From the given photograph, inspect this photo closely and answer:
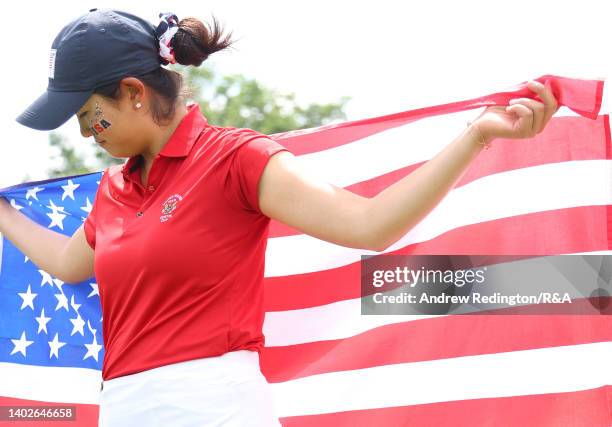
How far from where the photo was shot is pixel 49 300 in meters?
3.94

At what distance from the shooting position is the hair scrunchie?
2.63 meters

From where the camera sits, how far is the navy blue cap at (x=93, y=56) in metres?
2.54

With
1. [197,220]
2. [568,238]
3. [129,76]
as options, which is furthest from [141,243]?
[568,238]

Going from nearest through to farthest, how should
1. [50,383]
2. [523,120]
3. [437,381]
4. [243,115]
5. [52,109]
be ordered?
[523,120] < [52,109] < [437,381] < [50,383] < [243,115]

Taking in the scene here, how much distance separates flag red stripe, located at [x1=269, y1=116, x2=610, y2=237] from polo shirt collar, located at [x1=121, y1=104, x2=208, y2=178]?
4.01 ft

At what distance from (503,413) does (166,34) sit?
5.74ft

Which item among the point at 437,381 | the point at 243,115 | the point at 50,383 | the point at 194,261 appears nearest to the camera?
the point at 194,261

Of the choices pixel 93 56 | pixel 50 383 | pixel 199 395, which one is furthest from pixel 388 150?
pixel 50 383

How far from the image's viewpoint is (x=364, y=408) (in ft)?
11.4

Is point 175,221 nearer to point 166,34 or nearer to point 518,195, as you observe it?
point 166,34

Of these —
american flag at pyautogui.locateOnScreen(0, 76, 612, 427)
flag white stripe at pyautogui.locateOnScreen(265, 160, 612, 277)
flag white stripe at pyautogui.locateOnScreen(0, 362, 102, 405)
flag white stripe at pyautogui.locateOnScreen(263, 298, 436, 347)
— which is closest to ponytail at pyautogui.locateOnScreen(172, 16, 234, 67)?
american flag at pyautogui.locateOnScreen(0, 76, 612, 427)

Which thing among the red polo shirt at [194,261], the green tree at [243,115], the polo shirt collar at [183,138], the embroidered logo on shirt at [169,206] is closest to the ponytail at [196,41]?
the polo shirt collar at [183,138]

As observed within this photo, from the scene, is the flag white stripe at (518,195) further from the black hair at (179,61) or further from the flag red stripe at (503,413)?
the black hair at (179,61)

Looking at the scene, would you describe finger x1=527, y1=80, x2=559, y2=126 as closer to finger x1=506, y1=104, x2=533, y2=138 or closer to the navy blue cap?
finger x1=506, y1=104, x2=533, y2=138
